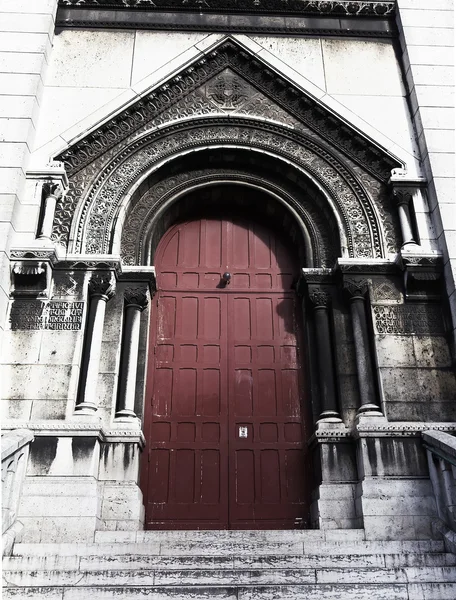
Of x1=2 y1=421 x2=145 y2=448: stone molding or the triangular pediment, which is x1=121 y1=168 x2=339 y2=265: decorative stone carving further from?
x1=2 y1=421 x2=145 y2=448: stone molding

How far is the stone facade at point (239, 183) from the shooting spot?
24.0 ft

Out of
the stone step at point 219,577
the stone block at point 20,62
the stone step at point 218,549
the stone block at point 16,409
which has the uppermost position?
the stone block at point 20,62

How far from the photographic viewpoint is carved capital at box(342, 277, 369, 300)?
837cm

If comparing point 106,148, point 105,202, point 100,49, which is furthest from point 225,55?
point 105,202

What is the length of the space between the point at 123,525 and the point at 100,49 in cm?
733

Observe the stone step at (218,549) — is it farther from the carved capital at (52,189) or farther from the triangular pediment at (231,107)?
the triangular pediment at (231,107)

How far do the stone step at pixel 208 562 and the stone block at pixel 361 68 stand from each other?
6.96 m

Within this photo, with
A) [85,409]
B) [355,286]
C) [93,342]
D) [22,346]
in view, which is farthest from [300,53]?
[85,409]

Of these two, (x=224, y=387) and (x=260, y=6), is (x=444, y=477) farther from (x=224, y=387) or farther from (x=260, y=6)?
(x=260, y=6)

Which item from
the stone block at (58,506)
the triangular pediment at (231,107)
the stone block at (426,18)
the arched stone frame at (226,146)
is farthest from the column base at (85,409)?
the stone block at (426,18)

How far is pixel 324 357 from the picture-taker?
27.2ft

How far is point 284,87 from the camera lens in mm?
9758

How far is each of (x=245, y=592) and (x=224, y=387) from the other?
350cm

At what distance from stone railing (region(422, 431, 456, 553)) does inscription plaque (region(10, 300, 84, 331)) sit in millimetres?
4556
